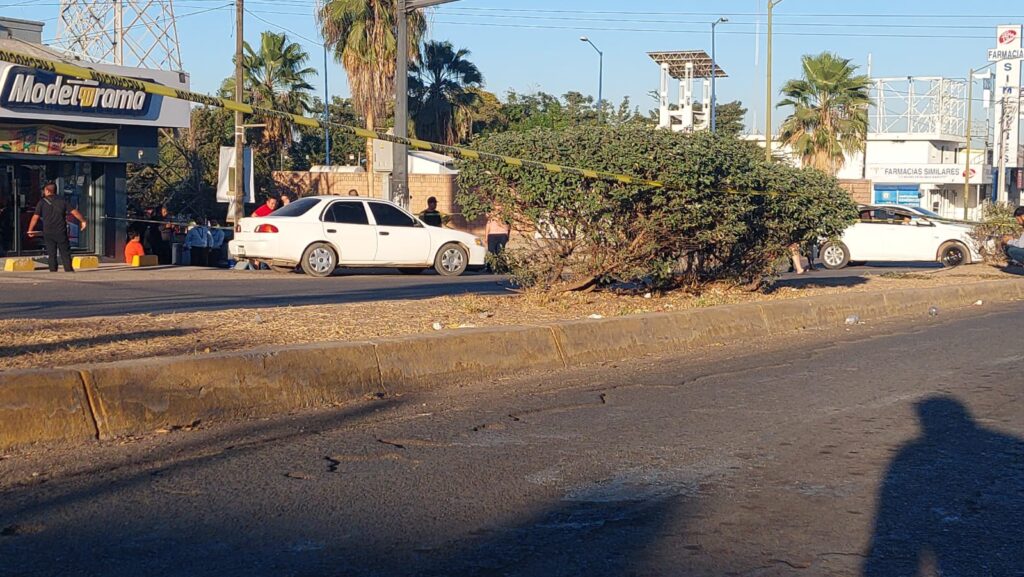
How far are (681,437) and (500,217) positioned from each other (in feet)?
17.1

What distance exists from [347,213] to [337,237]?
52cm

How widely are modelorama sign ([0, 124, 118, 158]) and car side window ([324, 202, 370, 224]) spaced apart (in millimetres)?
6630

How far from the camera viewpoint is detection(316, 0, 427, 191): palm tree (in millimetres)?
40188

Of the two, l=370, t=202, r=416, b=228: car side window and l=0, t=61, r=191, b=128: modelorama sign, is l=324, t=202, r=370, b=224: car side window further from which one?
l=0, t=61, r=191, b=128: modelorama sign

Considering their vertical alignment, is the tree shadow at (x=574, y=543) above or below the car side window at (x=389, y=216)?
below

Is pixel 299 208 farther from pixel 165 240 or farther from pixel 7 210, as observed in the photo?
pixel 7 210

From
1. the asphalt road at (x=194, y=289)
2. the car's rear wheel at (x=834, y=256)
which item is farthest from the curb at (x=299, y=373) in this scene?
the car's rear wheel at (x=834, y=256)

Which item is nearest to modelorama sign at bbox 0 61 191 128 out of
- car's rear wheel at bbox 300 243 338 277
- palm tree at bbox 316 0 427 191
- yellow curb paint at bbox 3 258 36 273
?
yellow curb paint at bbox 3 258 36 273

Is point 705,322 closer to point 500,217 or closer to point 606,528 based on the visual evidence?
point 500,217

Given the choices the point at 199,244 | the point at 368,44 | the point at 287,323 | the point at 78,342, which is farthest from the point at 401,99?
the point at 368,44

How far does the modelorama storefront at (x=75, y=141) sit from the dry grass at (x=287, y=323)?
45.6ft

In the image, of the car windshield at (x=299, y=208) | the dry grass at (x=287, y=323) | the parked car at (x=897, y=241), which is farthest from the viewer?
the parked car at (x=897, y=241)

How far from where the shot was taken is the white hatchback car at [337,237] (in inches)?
803

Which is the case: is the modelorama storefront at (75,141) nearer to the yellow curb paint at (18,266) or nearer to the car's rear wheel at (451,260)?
the yellow curb paint at (18,266)
